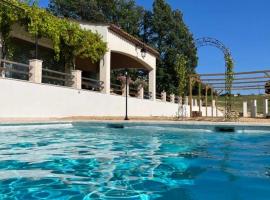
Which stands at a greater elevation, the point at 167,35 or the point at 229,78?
the point at 167,35

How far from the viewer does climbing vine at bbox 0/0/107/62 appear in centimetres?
1538

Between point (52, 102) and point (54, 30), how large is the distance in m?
3.65

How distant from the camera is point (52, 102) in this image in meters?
16.8

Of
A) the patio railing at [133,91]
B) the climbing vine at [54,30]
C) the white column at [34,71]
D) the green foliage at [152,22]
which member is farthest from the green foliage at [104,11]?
the white column at [34,71]

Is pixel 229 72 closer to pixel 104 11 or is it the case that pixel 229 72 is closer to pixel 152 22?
A: pixel 152 22

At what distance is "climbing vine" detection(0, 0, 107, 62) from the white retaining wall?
2.20m

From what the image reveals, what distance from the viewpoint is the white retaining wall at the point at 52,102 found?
14297mm

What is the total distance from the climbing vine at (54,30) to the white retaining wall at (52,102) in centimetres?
220

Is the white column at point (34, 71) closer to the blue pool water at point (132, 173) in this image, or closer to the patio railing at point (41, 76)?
the patio railing at point (41, 76)

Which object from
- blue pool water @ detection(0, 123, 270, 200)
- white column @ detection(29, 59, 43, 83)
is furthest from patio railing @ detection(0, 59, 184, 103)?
blue pool water @ detection(0, 123, 270, 200)

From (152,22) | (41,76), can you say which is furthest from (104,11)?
(41,76)

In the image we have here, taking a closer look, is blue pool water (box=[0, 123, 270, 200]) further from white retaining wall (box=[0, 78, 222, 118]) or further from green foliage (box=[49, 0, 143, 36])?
green foliage (box=[49, 0, 143, 36])

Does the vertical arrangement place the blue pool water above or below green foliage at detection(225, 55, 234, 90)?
below

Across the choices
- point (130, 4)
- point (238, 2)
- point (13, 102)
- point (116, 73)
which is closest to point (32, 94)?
point (13, 102)
